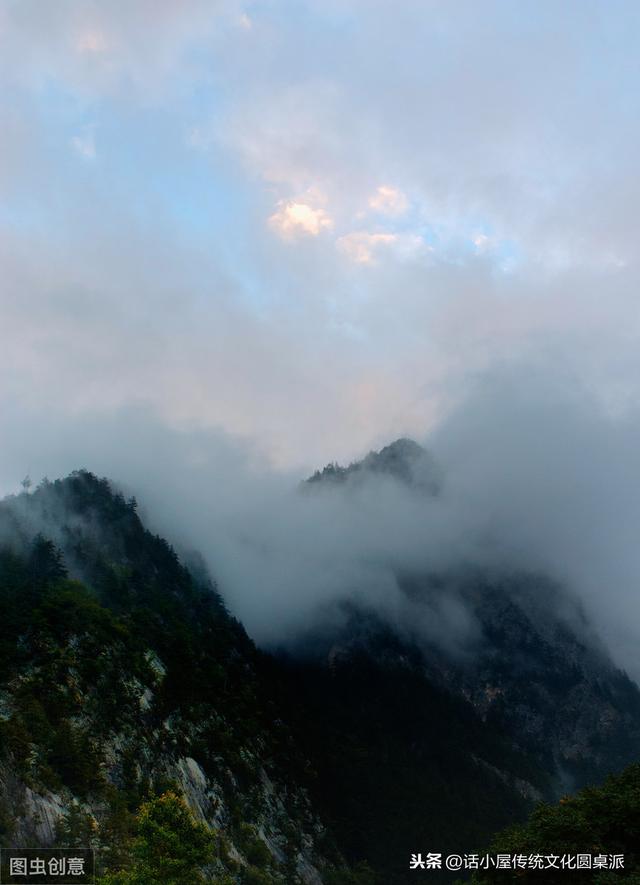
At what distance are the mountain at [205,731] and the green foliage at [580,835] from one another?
22.7 m

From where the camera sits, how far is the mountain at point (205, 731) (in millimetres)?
72500

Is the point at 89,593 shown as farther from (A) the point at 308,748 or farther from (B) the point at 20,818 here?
(A) the point at 308,748

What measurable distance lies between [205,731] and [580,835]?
236ft

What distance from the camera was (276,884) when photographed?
286 feet

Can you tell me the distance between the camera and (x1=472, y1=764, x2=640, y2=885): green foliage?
43250mm

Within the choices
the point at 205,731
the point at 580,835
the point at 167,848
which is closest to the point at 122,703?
the point at 205,731

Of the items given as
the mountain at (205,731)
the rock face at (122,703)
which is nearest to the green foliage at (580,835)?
the mountain at (205,731)

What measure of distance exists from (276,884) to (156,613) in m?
50.9

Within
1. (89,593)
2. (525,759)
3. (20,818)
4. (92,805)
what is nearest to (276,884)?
(92,805)

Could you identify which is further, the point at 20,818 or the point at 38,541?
the point at 38,541

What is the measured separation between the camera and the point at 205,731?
105m

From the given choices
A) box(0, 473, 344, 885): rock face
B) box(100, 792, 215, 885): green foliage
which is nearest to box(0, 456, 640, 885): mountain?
box(0, 473, 344, 885): rock face

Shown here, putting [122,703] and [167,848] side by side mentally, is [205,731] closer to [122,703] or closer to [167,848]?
[122,703]

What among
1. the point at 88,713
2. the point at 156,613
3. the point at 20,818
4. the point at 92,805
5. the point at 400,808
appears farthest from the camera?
the point at 400,808
